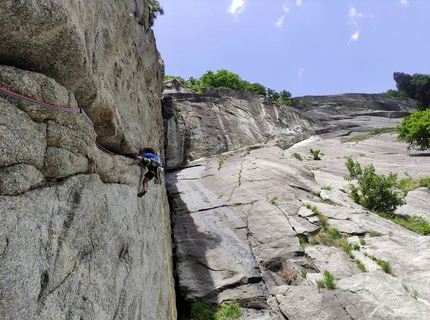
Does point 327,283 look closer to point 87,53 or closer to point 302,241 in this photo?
point 302,241

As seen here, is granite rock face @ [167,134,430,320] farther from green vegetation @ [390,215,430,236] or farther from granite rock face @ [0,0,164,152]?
granite rock face @ [0,0,164,152]

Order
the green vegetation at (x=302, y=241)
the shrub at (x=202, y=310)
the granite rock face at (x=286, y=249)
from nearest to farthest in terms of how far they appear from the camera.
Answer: the granite rock face at (x=286, y=249), the shrub at (x=202, y=310), the green vegetation at (x=302, y=241)

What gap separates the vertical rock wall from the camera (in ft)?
10.4

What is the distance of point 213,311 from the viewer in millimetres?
9828

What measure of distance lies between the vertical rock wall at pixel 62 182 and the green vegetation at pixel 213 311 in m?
3.33

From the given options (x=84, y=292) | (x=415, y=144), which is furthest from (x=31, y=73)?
(x=415, y=144)

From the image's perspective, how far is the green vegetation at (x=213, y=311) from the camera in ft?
31.4

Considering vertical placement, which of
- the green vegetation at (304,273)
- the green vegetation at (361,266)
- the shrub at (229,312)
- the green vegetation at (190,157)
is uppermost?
the green vegetation at (190,157)

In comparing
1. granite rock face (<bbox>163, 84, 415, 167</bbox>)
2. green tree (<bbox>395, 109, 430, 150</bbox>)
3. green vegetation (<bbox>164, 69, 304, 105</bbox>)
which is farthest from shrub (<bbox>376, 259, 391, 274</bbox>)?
green vegetation (<bbox>164, 69, 304, 105</bbox>)

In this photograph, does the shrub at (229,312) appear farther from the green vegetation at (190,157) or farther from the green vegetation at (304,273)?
the green vegetation at (190,157)

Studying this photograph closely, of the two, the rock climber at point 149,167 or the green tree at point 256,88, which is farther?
the green tree at point 256,88

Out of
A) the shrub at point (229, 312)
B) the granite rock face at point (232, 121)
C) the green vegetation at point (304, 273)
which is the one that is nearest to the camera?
the shrub at point (229, 312)

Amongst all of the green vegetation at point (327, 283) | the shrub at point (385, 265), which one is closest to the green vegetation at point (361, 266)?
the shrub at point (385, 265)

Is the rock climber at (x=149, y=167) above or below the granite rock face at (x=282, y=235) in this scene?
above
